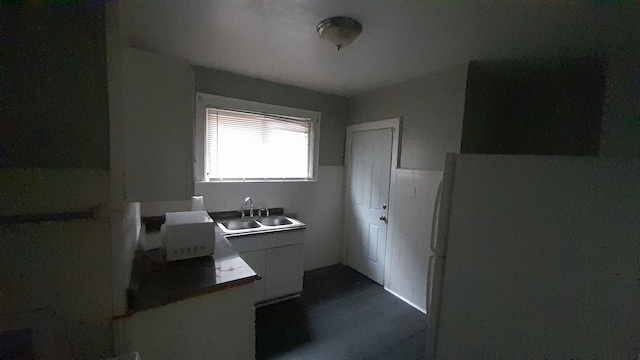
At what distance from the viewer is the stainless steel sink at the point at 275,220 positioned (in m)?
2.72

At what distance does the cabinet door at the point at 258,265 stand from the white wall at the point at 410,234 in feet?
4.77

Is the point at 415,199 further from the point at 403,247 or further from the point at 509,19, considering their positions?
the point at 509,19

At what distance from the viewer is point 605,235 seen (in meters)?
0.72

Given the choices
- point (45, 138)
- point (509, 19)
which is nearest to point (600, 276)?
point (509, 19)

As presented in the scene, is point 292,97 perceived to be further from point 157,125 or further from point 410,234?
point 410,234

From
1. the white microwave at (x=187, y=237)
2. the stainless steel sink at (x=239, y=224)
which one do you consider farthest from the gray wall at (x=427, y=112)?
the white microwave at (x=187, y=237)

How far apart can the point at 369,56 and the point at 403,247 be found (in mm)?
1976

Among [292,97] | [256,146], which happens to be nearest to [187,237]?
[256,146]

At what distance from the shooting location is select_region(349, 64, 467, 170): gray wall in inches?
83.0

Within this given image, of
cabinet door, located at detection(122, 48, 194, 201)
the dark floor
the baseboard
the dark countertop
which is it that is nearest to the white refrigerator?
the dark floor

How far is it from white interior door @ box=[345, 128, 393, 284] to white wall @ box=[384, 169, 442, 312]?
0.13 metres

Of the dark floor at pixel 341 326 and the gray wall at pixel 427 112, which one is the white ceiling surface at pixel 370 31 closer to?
the gray wall at pixel 427 112

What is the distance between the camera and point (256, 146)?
107 inches

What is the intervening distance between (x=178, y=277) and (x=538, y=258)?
1701 millimetres
